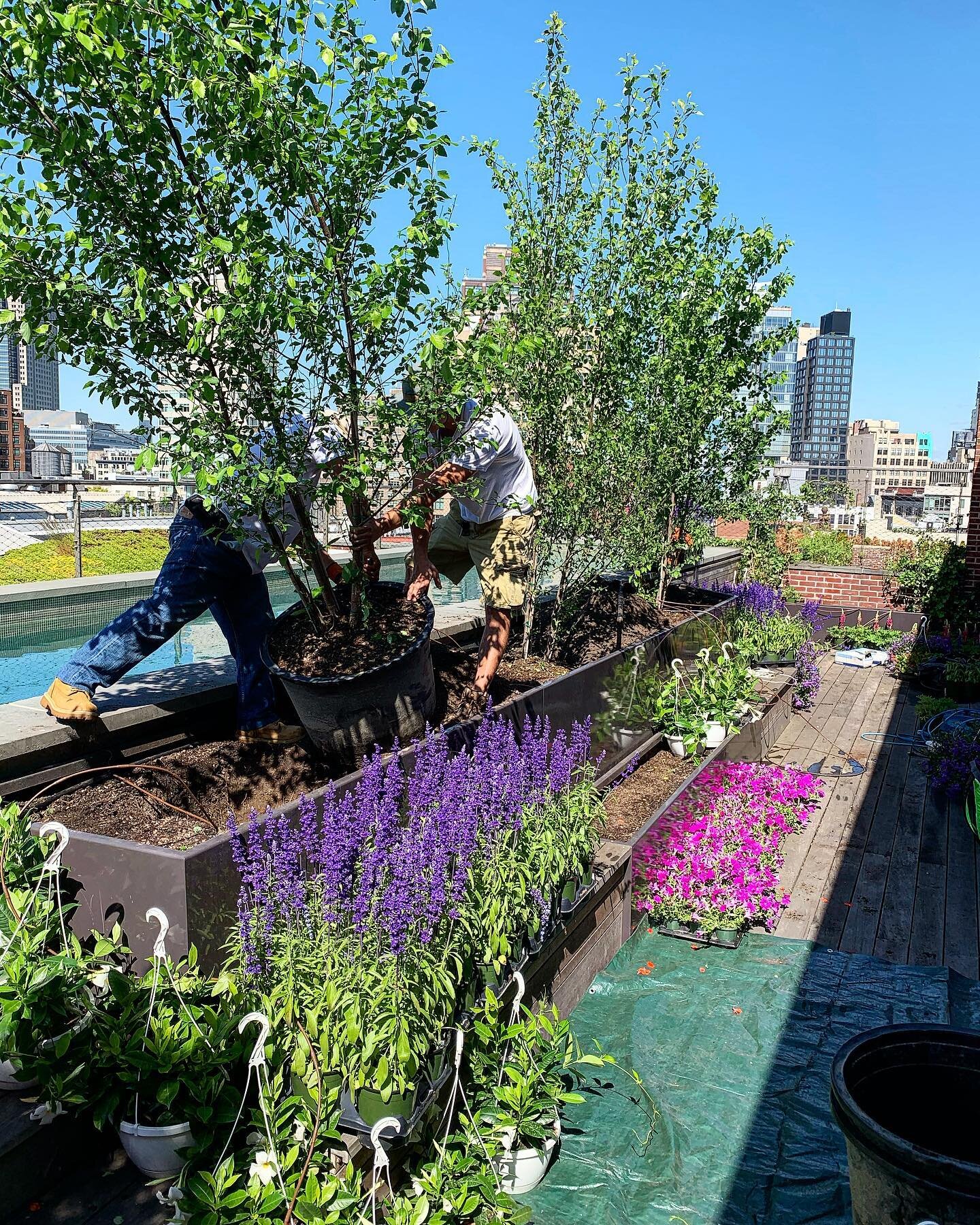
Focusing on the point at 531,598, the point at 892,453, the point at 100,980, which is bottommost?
the point at 100,980

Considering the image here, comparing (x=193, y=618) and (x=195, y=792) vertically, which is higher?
(x=193, y=618)

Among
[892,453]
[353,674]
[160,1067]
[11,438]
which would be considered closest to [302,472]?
[353,674]

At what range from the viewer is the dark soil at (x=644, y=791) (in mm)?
3941

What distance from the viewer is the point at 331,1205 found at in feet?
5.31

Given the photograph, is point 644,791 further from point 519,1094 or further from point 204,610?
point 519,1094

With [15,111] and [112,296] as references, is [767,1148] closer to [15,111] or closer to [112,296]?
[112,296]

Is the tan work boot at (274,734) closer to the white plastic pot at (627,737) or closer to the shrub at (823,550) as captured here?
Answer: the white plastic pot at (627,737)

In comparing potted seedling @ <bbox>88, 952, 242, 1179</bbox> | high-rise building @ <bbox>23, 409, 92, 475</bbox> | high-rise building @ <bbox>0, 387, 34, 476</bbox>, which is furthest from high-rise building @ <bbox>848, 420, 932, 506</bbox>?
potted seedling @ <bbox>88, 952, 242, 1179</bbox>

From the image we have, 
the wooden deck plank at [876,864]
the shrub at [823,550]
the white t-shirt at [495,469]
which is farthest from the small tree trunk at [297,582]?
the shrub at [823,550]

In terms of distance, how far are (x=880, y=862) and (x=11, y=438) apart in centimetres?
12627

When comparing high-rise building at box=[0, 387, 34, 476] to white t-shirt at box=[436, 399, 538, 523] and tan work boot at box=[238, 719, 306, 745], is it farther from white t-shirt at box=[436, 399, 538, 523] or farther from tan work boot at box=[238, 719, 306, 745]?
tan work boot at box=[238, 719, 306, 745]

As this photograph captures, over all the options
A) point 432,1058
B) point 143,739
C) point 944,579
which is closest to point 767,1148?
point 432,1058

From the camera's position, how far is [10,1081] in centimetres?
171

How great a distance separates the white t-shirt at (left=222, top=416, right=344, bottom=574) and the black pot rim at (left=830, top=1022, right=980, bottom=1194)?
199 centimetres
